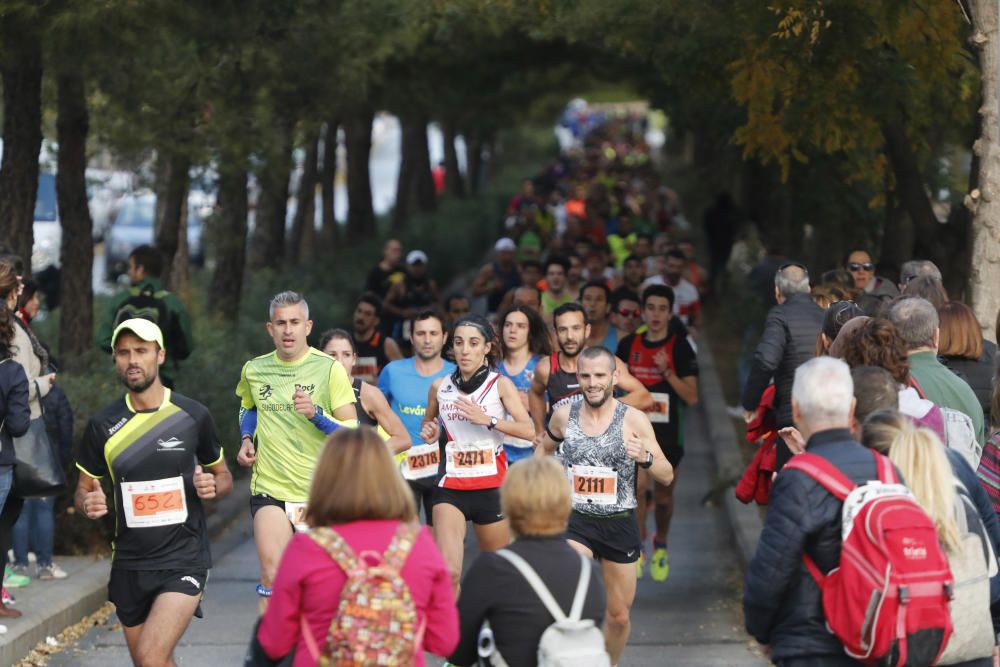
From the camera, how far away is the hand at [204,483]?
22.5 feet

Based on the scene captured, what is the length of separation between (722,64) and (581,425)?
6.44m

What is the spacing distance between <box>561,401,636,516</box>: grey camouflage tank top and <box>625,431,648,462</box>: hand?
0.16 feet

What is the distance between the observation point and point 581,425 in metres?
8.02

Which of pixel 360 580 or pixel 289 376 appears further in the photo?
pixel 289 376

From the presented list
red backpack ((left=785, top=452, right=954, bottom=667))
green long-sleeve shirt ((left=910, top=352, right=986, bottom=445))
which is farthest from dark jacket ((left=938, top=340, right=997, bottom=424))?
red backpack ((left=785, top=452, right=954, bottom=667))

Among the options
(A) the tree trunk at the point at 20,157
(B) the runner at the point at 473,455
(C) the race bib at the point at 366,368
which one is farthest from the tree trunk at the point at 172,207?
(B) the runner at the point at 473,455

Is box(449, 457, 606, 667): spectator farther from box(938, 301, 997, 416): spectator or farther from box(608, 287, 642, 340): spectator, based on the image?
box(608, 287, 642, 340): spectator

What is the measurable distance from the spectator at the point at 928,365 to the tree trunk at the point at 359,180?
21.2 metres

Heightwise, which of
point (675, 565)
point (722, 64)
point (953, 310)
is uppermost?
point (722, 64)

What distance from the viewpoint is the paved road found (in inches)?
367

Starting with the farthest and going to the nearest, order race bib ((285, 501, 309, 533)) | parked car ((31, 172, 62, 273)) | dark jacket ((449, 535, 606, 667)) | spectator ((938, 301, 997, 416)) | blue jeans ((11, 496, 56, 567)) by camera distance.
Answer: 1. parked car ((31, 172, 62, 273))
2. blue jeans ((11, 496, 56, 567))
3. race bib ((285, 501, 309, 533))
4. spectator ((938, 301, 997, 416))
5. dark jacket ((449, 535, 606, 667))

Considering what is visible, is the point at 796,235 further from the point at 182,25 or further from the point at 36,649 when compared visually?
the point at 36,649

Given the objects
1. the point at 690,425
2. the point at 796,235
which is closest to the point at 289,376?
the point at 690,425

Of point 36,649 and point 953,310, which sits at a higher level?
point 953,310
